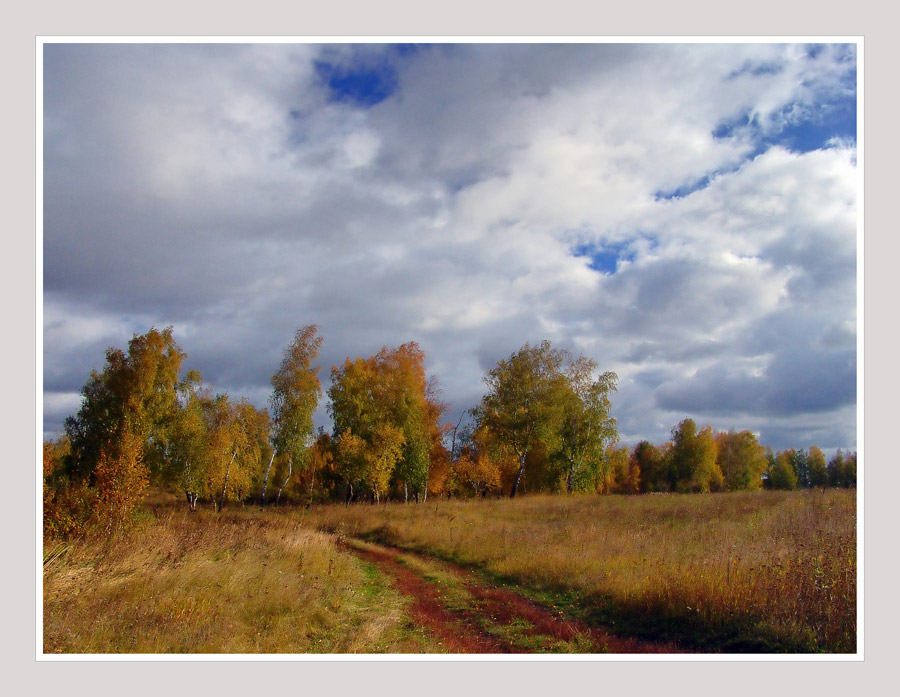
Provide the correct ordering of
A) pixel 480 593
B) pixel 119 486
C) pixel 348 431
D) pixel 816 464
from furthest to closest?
pixel 816 464 → pixel 348 431 → pixel 119 486 → pixel 480 593

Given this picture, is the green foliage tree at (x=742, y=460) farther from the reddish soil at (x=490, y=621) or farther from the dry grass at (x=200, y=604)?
the dry grass at (x=200, y=604)

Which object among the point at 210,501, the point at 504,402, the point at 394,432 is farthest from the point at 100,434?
the point at 504,402

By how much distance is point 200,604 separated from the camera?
346 inches

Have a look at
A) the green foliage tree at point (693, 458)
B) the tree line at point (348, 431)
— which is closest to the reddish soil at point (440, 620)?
the tree line at point (348, 431)

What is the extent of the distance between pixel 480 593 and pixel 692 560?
178 inches

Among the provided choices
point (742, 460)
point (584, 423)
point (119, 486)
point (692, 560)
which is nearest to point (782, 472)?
point (742, 460)

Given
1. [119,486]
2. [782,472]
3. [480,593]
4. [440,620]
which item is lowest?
[782,472]

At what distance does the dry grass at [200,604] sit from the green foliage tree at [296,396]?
67.1 ft

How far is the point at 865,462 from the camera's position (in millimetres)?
7758

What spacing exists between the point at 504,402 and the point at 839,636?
31.3 metres

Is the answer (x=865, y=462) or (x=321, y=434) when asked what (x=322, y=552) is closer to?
(x=865, y=462)

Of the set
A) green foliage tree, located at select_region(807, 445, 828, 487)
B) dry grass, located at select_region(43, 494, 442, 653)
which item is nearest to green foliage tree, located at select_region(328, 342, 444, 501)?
dry grass, located at select_region(43, 494, 442, 653)

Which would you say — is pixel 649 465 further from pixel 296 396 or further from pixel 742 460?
pixel 296 396

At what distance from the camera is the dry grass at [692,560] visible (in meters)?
7.64
